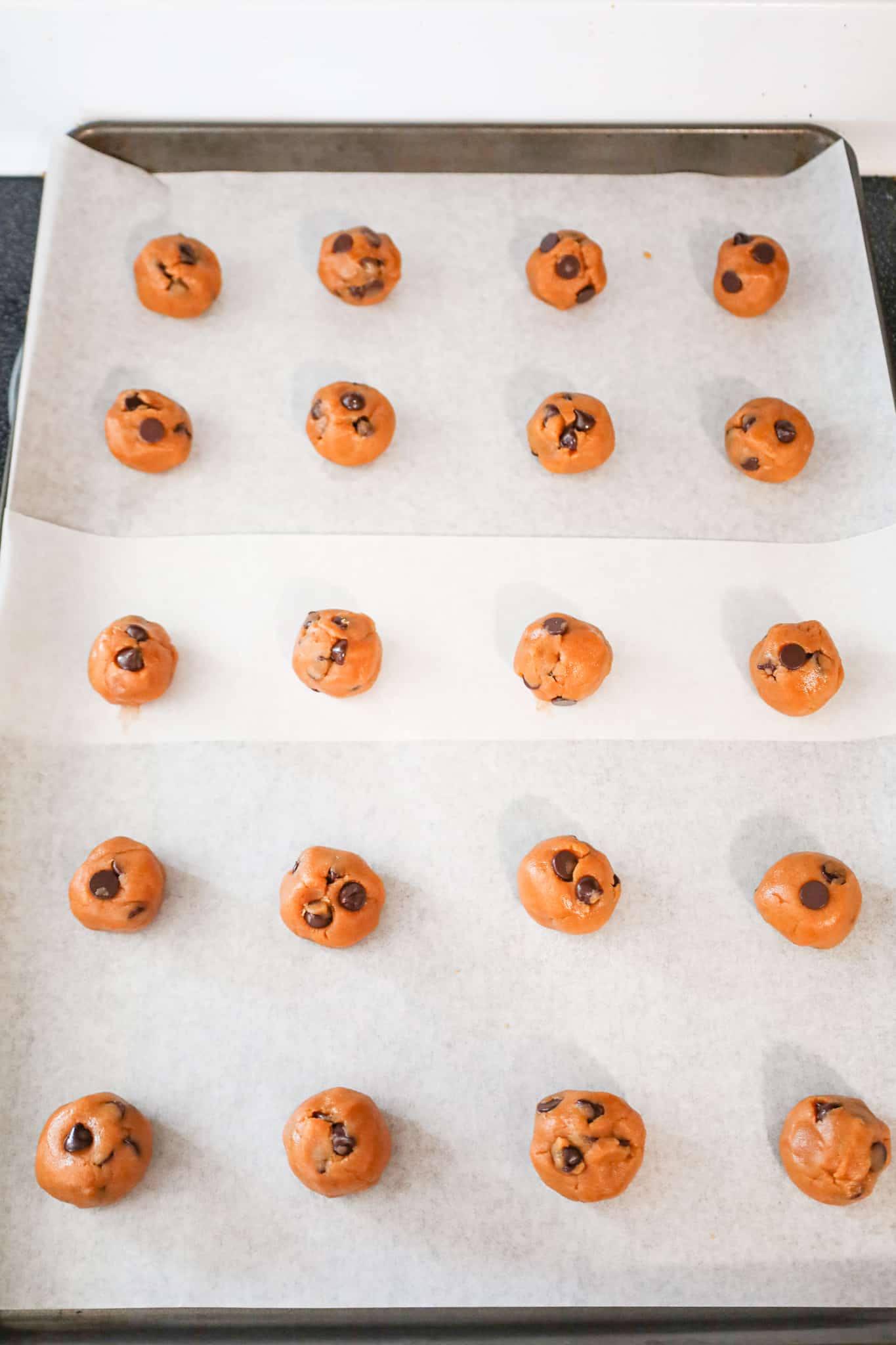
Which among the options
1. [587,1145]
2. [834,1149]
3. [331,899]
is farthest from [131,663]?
[834,1149]

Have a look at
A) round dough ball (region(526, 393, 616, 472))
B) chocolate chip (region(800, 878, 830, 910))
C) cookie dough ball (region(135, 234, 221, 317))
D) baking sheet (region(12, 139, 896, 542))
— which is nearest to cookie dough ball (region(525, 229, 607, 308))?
baking sheet (region(12, 139, 896, 542))

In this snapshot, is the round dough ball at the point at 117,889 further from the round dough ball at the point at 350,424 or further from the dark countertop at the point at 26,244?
the dark countertop at the point at 26,244

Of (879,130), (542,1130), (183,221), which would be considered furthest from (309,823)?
(879,130)

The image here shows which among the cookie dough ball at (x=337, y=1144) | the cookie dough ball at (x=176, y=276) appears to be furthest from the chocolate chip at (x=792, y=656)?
the cookie dough ball at (x=176, y=276)

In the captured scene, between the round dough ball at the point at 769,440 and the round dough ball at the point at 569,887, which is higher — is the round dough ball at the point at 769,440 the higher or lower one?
the higher one

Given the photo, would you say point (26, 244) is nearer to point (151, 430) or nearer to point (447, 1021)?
point (151, 430)

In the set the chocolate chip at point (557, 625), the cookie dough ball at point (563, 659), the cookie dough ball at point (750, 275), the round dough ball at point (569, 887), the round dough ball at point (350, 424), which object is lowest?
the round dough ball at point (569, 887)
